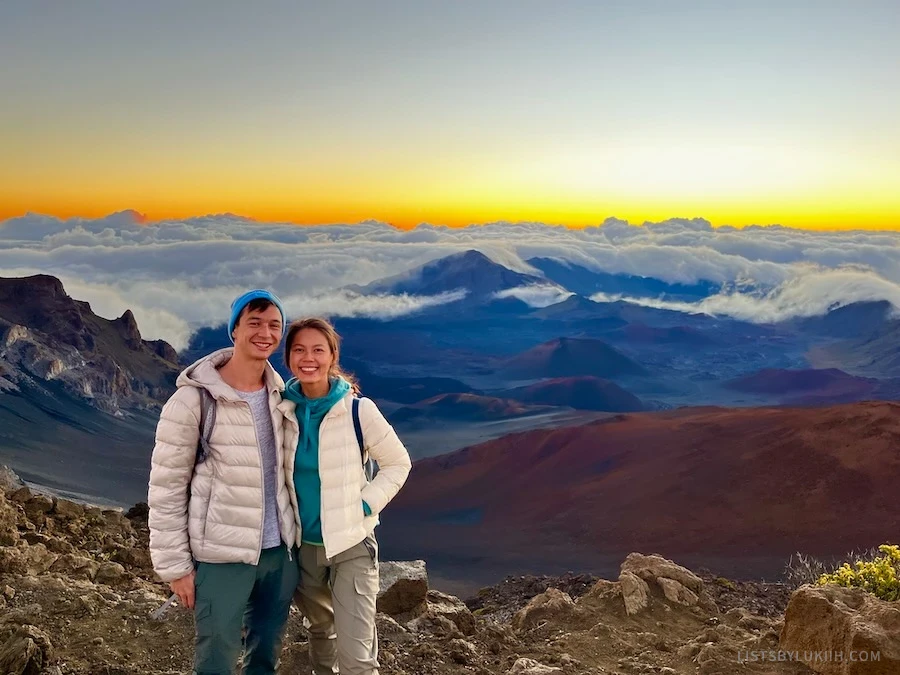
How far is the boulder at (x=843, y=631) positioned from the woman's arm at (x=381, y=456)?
3.93m

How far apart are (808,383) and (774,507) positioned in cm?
10484

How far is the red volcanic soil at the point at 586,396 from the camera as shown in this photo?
119m

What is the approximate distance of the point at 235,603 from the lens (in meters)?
3.71

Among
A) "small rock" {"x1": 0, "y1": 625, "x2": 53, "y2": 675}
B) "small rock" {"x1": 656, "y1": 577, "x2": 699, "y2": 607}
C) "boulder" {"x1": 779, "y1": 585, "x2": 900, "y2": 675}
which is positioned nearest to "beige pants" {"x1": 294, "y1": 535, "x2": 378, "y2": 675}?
"small rock" {"x1": 0, "y1": 625, "x2": 53, "y2": 675}

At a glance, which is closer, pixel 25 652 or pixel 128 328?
pixel 25 652

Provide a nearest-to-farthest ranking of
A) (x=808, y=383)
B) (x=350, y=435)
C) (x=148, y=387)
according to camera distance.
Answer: (x=350, y=435)
(x=148, y=387)
(x=808, y=383)

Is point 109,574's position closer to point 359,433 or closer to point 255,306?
point 359,433

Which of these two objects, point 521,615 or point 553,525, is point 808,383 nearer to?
point 553,525

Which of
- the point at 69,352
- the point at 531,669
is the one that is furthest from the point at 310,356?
the point at 69,352

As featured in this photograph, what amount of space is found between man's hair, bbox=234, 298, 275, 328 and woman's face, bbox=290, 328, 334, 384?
Result: 0.80ft

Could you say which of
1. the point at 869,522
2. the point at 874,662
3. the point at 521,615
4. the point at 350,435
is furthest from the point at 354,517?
the point at 869,522

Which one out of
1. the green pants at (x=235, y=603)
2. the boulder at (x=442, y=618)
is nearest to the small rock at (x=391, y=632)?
the boulder at (x=442, y=618)

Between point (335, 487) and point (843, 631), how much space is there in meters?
4.41

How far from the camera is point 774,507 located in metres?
35.0
